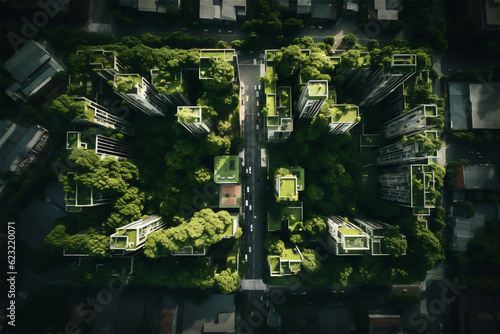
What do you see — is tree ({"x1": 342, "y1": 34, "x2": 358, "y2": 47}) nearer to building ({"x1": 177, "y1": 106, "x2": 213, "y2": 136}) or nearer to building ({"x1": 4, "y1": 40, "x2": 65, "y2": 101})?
building ({"x1": 177, "y1": 106, "x2": 213, "y2": 136})

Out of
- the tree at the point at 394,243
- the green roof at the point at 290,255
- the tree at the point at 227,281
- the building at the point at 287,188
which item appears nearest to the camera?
the tree at the point at 394,243

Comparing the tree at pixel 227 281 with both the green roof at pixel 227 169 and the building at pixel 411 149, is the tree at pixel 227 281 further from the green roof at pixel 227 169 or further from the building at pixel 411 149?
the building at pixel 411 149

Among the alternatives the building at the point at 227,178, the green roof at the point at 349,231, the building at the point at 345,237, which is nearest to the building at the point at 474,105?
the building at the point at 345,237

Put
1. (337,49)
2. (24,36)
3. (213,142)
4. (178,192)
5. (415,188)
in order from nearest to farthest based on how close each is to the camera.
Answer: (415,188) < (213,142) < (178,192) < (24,36) < (337,49)

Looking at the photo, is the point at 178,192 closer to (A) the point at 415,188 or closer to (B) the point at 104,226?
(B) the point at 104,226

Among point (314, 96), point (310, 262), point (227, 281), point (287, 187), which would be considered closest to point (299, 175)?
point (287, 187)

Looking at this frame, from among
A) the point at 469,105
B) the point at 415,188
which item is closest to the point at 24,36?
the point at 415,188

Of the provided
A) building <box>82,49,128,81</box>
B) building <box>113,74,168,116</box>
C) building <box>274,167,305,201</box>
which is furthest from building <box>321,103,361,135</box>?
building <box>82,49,128,81</box>
